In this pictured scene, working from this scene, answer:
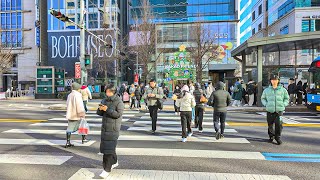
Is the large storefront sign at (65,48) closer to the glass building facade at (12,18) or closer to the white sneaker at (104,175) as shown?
the glass building facade at (12,18)

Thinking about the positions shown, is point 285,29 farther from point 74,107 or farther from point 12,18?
point 12,18

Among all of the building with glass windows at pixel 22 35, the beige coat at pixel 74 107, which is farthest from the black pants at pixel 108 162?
the building with glass windows at pixel 22 35

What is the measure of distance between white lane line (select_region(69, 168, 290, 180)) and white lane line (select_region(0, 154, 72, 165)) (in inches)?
40.3

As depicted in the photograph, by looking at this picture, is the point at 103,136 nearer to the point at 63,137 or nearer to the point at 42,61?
the point at 63,137

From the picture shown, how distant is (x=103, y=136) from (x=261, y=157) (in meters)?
3.60

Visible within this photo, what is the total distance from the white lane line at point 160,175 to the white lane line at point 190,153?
120 cm

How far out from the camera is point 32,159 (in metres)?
6.23

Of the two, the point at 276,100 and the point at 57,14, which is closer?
the point at 276,100

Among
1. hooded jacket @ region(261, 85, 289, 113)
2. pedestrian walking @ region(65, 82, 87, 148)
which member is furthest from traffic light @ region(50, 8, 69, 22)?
hooded jacket @ region(261, 85, 289, 113)

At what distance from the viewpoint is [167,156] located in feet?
21.1

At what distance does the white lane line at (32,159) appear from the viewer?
19.7ft

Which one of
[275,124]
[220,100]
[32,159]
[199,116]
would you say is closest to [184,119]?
[220,100]

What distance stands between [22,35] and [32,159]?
5994 centimetres

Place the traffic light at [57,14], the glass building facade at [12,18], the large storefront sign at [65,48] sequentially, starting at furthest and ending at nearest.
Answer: the glass building facade at [12,18] < the large storefront sign at [65,48] < the traffic light at [57,14]
